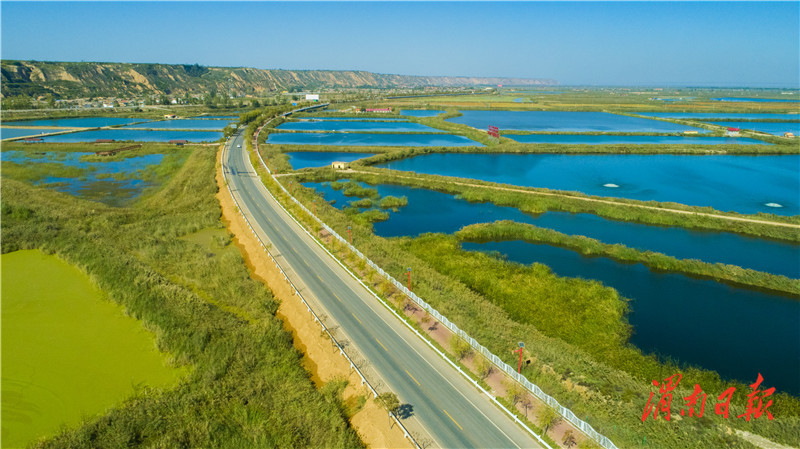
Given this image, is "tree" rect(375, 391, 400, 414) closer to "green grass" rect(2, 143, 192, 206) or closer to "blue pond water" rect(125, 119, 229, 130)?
"green grass" rect(2, 143, 192, 206)

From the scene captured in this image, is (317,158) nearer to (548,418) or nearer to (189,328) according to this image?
(189,328)

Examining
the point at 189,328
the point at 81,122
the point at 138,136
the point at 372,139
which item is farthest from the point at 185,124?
the point at 189,328

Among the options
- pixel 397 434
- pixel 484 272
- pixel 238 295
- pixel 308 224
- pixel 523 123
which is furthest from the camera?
pixel 523 123

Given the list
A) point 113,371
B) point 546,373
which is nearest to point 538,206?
point 546,373

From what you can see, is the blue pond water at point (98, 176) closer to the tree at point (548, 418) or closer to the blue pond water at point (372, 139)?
the blue pond water at point (372, 139)

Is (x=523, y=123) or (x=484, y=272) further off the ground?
(x=523, y=123)

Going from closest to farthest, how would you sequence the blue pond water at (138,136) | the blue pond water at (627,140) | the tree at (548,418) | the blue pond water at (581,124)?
the tree at (548,418)
the blue pond water at (627,140)
the blue pond water at (138,136)
the blue pond water at (581,124)

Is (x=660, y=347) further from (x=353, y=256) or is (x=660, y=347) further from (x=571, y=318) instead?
(x=353, y=256)

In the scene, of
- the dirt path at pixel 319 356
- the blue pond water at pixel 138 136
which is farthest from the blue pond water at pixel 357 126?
the dirt path at pixel 319 356

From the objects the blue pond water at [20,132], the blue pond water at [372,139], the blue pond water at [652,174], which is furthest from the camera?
the blue pond water at [20,132]
